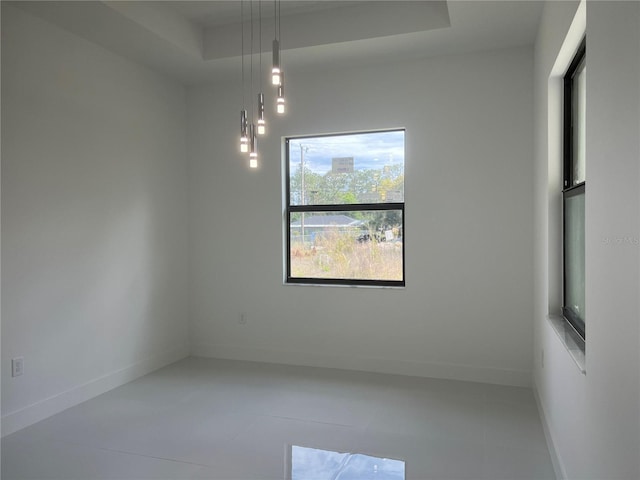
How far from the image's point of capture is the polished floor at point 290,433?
8.15 ft

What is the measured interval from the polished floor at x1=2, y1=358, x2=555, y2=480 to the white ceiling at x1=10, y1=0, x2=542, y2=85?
2.65 meters

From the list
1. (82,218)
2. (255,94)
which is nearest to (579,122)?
(255,94)

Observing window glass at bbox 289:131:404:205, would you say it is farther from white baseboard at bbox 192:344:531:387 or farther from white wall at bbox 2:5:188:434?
white baseboard at bbox 192:344:531:387

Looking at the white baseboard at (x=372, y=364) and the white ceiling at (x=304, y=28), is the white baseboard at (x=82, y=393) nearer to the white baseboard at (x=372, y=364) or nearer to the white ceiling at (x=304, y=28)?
the white baseboard at (x=372, y=364)

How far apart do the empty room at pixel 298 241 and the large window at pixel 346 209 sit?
2 cm

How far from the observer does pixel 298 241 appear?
4.48 m

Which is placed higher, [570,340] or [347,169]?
[347,169]

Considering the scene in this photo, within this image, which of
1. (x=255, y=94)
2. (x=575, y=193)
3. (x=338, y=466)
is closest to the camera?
(x=575, y=193)

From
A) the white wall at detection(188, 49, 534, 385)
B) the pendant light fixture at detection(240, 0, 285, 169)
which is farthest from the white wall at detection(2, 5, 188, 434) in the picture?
the pendant light fixture at detection(240, 0, 285, 169)

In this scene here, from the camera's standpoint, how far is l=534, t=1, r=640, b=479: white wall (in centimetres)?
121

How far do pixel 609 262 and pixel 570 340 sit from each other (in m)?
0.96

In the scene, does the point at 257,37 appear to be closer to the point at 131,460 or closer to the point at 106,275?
the point at 106,275

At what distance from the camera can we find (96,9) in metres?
3.07

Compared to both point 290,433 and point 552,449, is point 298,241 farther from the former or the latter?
point 552,449
